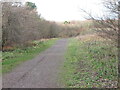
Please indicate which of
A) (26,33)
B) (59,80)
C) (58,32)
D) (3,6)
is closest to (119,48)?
(59,80)

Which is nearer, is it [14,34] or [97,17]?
[97,17]

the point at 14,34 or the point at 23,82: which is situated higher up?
the point at 14,34

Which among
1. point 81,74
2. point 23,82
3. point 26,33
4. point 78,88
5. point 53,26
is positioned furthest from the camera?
point 53,26

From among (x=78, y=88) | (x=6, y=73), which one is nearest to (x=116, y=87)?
(x=78, y=88)

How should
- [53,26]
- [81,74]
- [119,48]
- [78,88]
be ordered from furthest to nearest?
[53,26] → [81,74] → [78,88] → [119,48]

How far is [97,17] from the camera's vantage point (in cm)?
745

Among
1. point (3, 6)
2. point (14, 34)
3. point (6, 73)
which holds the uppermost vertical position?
point (3, 6)

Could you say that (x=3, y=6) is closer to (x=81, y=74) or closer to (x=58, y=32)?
(x=81, y=74)

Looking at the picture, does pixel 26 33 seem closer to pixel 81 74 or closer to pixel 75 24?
pixel 81 74

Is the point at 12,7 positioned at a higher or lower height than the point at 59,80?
higher

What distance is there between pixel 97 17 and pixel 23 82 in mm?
3821

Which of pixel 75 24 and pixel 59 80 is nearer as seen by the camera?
pixel 59 80

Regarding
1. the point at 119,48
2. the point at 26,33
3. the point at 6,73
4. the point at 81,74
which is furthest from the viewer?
the point at 26,33

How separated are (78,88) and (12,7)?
1690 centimetres
